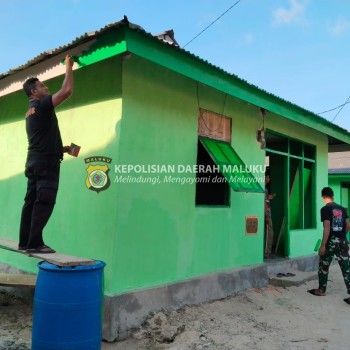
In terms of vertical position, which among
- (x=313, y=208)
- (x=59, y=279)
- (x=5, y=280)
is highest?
(x=313, y=208)

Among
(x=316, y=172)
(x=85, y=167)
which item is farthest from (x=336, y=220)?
(x=85, y=167)

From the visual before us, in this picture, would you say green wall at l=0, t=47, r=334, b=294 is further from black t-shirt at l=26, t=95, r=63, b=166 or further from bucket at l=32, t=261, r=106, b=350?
bucket at l=32, t=261, r=106, b=350

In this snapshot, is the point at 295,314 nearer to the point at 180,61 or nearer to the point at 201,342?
the point at 201,342

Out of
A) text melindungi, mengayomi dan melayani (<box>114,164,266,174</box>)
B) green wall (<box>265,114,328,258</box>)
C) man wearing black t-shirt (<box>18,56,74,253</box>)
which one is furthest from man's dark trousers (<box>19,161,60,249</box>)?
green wall (<box>265,114,328,258</box>)

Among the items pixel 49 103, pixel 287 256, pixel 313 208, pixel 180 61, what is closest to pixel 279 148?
pixel 313 208

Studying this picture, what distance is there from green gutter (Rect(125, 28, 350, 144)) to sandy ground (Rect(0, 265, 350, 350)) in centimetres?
296

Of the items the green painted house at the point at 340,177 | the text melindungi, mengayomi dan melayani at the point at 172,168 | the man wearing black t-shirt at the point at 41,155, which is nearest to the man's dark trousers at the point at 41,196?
the man wearing black t-shirt at the point at 41,155

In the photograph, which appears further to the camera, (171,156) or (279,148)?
(279,148)

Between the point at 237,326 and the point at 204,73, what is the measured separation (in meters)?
3.17

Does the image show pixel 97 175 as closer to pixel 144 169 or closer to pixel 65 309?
pixel 144 169

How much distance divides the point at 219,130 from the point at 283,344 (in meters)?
3.14

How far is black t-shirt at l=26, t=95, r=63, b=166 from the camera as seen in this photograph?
3761mm

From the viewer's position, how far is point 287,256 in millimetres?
7812

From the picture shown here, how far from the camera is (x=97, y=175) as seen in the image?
4656 millimetres
